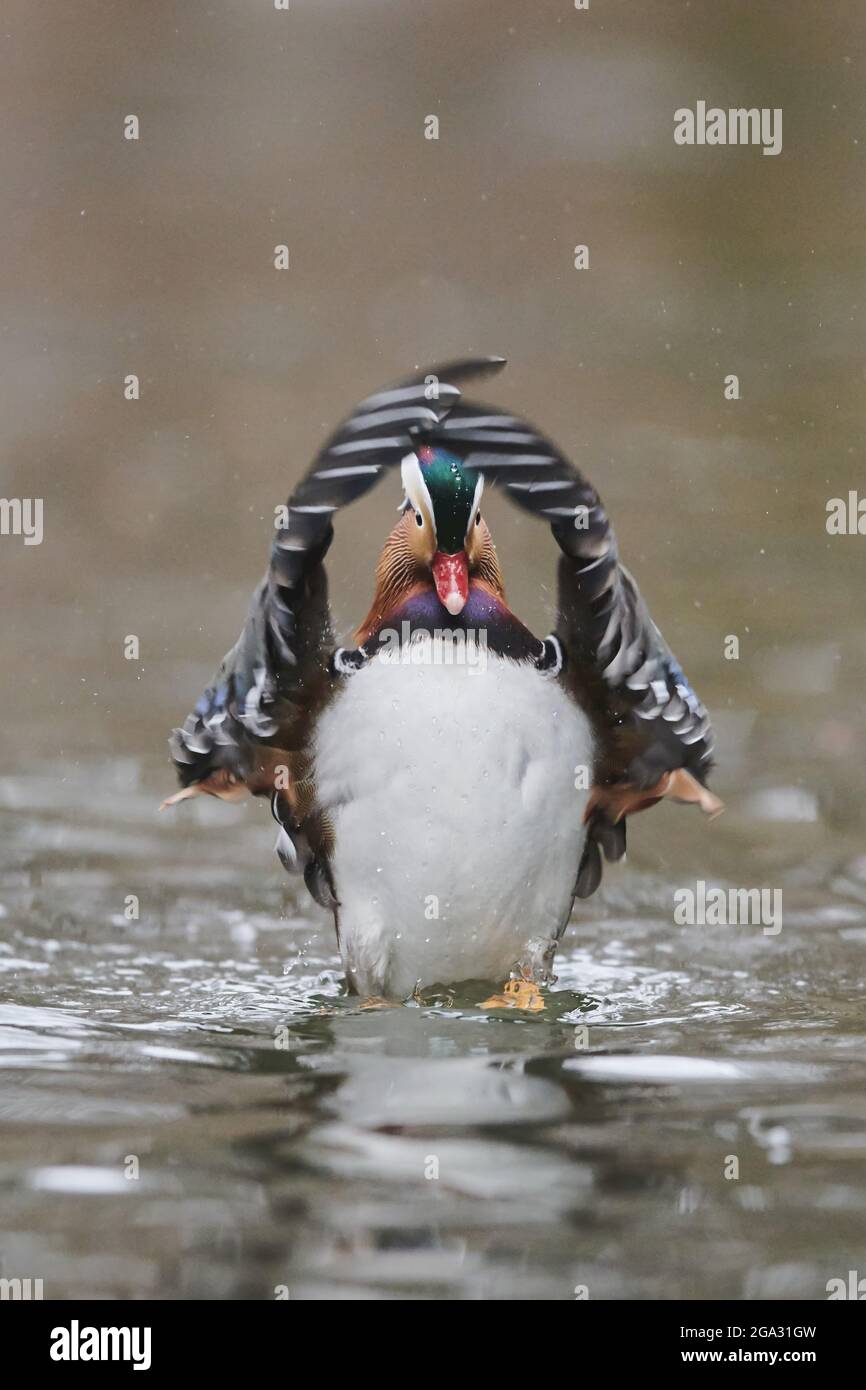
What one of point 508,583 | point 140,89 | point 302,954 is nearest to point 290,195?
point 140,89

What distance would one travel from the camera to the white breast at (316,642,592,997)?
343 cm

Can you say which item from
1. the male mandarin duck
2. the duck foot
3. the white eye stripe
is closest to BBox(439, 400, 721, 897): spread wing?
the male mandarin duck

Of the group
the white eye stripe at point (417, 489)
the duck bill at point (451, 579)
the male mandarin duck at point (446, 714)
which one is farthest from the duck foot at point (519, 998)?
the white eye stripe at point (417, 489)

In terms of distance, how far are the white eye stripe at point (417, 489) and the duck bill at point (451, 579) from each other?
6cm

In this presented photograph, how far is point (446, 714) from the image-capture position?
3406mm

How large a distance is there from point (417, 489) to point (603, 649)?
1.43ft

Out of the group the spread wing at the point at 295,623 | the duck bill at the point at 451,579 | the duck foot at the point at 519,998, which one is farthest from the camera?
the duck foot at the point at 519,998

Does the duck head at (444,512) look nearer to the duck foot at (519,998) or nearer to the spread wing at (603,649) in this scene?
the spread wing at (603,649)

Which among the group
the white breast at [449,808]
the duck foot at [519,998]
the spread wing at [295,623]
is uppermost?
the spread wing at [295,623]

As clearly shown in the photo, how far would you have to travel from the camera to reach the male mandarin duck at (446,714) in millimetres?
3361

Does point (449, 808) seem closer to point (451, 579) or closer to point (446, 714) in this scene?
point (446, 714)

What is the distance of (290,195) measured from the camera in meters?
9.88
